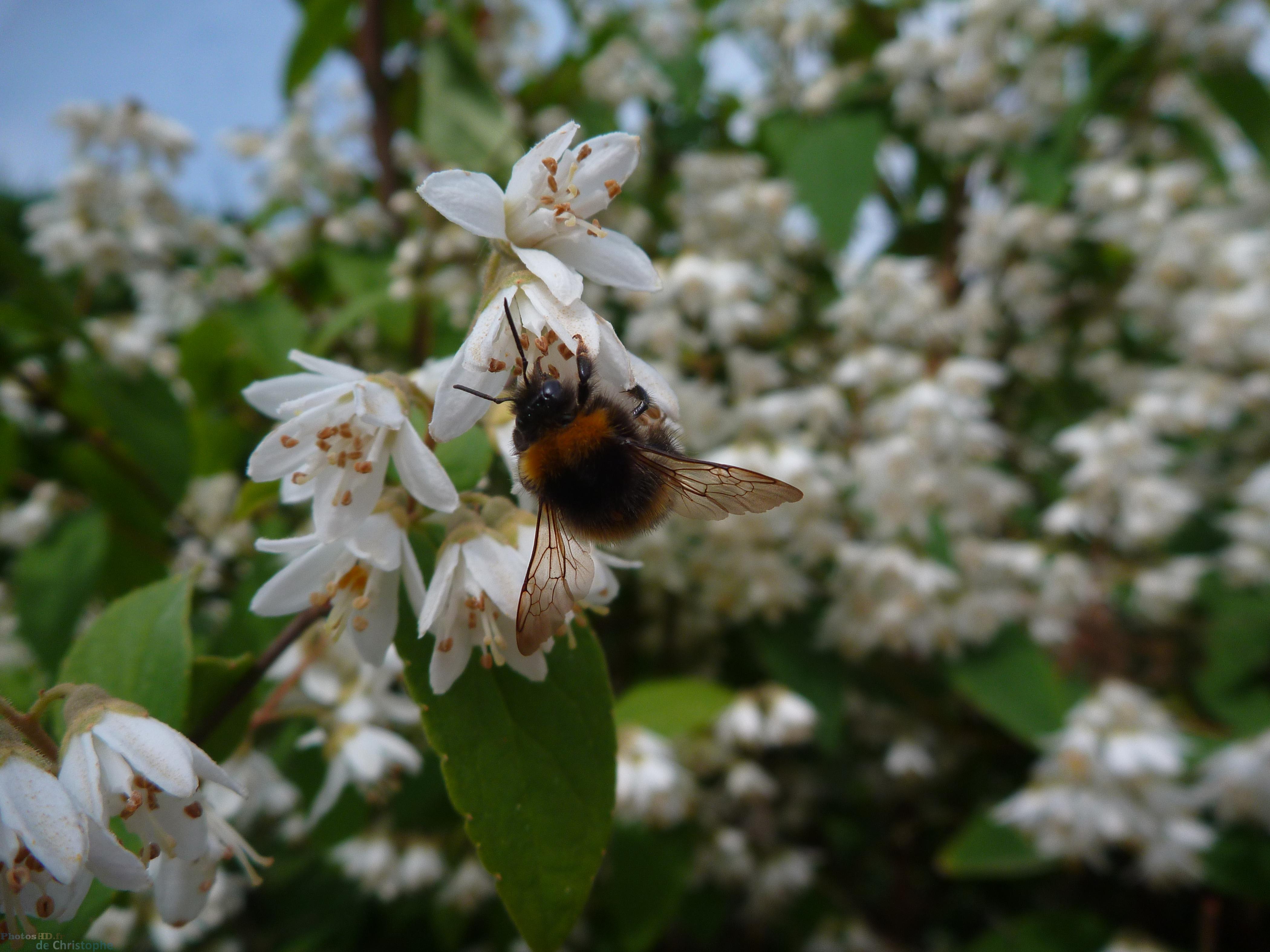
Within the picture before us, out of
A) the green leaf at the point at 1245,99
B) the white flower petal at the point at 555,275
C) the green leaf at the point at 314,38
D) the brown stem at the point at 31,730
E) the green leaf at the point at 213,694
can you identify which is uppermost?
the green leaf at the point at 314,38

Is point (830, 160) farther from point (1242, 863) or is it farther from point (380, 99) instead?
point (1242, 863)

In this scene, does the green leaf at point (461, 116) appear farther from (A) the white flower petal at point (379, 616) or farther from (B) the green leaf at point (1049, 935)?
(B) the green leaf at point (1049, 935)

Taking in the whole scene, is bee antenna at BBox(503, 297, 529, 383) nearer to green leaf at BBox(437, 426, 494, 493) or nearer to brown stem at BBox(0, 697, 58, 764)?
green leaf at BBox(437, 426, 494, 493)

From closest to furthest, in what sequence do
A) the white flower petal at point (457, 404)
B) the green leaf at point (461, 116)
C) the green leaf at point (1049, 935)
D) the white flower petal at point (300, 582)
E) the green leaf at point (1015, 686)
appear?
the white flower petal at point (457, 404), the white flower petal at point (300, 582), the green leaf at point (461, 116), the green leaf at point (1015, 686), the green leaf at point (1049, 935)

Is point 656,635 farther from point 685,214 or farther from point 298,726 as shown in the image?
point 685,214

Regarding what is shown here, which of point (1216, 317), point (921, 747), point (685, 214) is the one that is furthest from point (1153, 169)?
point (921, 747)

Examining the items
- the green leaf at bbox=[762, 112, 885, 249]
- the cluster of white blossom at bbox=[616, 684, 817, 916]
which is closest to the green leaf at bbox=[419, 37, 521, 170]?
the green leaf at bbox=[762, 112, 885, 249]

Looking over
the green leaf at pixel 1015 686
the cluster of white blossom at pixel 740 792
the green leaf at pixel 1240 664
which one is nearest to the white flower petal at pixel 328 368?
the cluster of white blossom at pixel 740 792

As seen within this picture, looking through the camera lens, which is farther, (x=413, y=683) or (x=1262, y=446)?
(x=1262, y=446)
